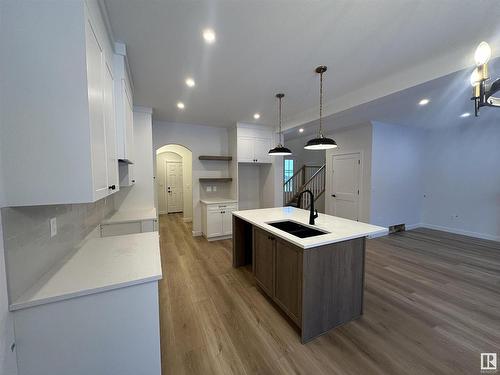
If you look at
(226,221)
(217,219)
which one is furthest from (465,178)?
(217,219)

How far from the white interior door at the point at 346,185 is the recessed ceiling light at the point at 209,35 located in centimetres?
420

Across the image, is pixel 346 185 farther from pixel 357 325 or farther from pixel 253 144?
pixel 357 325

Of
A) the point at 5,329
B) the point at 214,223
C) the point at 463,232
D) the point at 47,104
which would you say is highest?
the point at 47,104

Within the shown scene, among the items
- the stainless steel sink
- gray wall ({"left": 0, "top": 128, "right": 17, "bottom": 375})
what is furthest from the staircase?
gray wall ({"left": 0, "top": 128, "right": 17, "bottom": 375})

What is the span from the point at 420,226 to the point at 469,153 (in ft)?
7.02

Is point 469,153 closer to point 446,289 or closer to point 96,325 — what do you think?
point 446,289

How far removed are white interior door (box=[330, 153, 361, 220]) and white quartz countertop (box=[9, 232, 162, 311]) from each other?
4636 mm

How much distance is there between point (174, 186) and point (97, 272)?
6.78 m

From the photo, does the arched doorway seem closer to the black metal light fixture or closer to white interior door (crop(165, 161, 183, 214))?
white interior door (crop(165, 161, 183, 214))

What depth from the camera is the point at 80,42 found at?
3.27 ft

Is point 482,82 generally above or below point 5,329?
above

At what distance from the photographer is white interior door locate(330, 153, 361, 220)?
4791 millimetres

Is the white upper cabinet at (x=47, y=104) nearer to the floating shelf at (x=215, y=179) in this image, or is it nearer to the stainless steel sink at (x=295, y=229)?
the stainless steel sink at (x=295, y=229)

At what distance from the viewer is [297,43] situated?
1891mm
